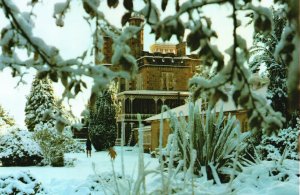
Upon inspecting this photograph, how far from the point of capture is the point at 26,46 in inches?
101

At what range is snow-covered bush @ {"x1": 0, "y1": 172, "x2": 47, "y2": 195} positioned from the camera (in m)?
7.02

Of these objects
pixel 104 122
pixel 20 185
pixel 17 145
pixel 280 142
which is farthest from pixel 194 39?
pixel 104 122

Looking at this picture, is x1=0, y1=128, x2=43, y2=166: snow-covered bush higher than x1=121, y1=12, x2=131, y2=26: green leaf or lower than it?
lower

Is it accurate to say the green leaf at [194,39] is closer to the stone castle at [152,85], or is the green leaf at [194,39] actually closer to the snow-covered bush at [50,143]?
the snow-covered bush at [50,143]

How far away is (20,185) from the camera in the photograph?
711 cm

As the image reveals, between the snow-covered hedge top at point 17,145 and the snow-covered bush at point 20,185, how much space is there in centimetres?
1280

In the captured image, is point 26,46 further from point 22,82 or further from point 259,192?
point 259,192

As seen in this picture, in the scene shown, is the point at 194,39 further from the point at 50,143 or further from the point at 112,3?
the point at 50,143

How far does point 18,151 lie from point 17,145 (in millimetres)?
456

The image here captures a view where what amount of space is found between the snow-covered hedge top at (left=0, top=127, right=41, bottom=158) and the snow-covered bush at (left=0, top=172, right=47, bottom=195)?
1280 cm

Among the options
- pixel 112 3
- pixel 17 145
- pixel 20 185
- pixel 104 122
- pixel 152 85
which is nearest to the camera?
pixel 112 3

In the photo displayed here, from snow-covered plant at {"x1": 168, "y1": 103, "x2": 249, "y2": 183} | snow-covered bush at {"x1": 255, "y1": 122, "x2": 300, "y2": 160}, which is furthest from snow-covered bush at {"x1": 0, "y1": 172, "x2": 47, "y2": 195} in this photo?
snow-covered bush at {"x1": 255, "y1": 122, "x2": 300, "y2": 160}

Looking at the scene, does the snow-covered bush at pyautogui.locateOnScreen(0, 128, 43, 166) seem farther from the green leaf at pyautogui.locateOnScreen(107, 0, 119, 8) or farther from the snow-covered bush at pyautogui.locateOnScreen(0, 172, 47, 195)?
the green leaf at pyautogui.locateOnScreen(107, 0, 119, 8)

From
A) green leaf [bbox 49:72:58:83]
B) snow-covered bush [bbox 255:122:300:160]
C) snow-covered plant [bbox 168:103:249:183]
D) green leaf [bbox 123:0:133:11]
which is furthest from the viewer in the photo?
snow-covered bush [bbox 255:122:300:160]
